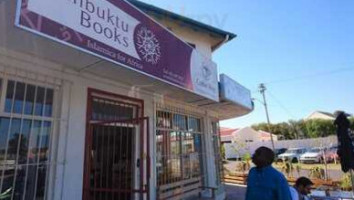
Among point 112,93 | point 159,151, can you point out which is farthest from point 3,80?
point 159,151

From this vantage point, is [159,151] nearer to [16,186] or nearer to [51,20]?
[16,186]

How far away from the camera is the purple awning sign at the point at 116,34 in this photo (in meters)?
3.42

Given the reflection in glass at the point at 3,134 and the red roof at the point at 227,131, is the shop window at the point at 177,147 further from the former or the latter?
the red roof at the point at 227,131

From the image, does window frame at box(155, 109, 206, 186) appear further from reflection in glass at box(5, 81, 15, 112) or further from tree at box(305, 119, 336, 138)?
tree at box(305, 119, 336, 138)

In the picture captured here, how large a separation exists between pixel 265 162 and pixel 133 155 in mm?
3721

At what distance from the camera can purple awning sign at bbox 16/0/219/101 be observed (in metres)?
3.42

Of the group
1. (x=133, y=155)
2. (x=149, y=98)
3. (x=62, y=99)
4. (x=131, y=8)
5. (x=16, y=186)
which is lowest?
(x=16, y=186)

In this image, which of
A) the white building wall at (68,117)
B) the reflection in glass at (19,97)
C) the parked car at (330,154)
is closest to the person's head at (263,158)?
the white building wall at (68,117)

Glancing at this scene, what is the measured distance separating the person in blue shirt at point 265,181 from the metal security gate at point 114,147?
2578 millimetres

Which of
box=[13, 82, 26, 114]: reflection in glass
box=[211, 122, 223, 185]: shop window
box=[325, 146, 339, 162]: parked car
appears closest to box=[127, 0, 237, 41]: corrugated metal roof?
box=[211, 122, 223, 185]: shop window

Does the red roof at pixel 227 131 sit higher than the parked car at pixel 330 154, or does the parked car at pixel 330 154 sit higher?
the red roof at pixel 227 131

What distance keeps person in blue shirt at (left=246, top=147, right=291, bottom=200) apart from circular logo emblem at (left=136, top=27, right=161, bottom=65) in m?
2.56

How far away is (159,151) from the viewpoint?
7.50 m

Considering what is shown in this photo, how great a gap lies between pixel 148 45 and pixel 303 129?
63.3 metres
